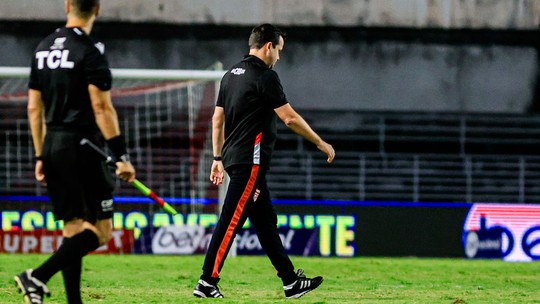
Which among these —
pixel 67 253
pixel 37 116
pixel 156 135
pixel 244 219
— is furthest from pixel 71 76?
pixel 156 135

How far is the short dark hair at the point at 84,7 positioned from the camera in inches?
268

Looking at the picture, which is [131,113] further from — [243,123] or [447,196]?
[243,123]

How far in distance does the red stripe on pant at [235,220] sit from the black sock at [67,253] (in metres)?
1.87

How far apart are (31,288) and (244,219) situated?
2.25 metres

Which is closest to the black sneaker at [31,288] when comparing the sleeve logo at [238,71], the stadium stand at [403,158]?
the sleeve logo at [238,71]

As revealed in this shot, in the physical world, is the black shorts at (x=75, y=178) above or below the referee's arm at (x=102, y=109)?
below

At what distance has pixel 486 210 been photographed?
17.8 meters

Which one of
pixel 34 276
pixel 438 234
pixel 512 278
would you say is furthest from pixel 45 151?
pixel 438 234

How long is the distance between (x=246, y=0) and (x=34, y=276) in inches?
629

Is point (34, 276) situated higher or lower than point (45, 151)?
lower

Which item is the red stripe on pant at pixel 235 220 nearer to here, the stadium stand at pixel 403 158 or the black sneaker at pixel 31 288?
the black sneaker at pixel 31 288

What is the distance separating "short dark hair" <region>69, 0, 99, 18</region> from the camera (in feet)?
22.4

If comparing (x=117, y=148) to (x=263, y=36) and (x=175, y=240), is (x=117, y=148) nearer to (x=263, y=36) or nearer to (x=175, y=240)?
(x=263, y=36)

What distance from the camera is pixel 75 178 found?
680 centimetres
